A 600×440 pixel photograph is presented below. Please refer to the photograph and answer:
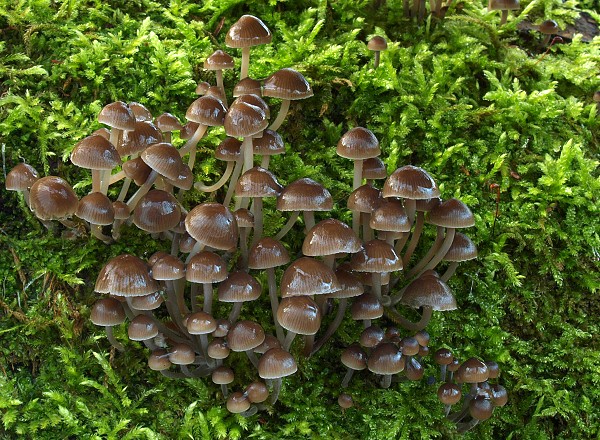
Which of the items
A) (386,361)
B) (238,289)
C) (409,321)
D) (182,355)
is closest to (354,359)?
(386,361)

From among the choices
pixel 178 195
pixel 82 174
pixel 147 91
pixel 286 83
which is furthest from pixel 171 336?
pixel 147 91

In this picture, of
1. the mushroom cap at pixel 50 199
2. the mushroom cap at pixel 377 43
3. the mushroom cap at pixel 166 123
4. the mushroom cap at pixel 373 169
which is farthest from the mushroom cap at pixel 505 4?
the mushroom cap at pixel 50 199

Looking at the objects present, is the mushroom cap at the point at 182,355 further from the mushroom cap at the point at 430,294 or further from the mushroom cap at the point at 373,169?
the mushroom cap at the point at 373,169

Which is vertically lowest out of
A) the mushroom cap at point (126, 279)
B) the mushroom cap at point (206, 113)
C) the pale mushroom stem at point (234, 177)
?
the mushroom cap at point (126, 279)

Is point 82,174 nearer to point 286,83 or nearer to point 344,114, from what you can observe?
point 286,83

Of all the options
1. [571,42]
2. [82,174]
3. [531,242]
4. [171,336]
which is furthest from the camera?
[571,42]

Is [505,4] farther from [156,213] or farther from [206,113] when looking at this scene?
[156,213]
